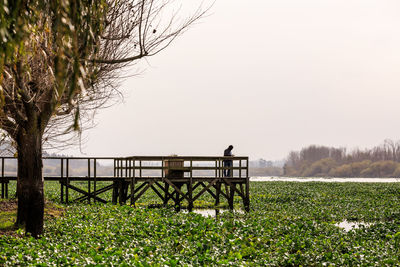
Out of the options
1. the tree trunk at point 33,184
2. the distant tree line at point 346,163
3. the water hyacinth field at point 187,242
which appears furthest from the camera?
the distant tree line at point 346,163

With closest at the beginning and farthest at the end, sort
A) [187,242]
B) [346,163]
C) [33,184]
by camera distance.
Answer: [187,242] < [33,184] < [346,163]

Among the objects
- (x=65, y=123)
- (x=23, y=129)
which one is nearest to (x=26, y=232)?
(x=23, y=129)

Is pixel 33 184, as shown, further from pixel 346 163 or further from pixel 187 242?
pixel 346 163

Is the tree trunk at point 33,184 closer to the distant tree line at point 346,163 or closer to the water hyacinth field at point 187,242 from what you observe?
the water hyacinth field at point 187,242

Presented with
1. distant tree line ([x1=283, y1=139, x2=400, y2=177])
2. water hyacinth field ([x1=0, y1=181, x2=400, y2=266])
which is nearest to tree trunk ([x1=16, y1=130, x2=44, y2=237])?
water hyacinth field ([x1=0, y1=181, x2=400, y2=266])

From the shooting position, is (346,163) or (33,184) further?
(346,163)

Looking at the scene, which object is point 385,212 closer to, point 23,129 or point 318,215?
point 318,215

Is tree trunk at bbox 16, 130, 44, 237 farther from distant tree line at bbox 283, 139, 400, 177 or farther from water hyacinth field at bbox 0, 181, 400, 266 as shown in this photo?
distant tree line at bbox 283, 139, 400, 177

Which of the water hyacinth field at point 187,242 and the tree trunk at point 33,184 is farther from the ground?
the tree trunk at point 33,184

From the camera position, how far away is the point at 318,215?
2359cm

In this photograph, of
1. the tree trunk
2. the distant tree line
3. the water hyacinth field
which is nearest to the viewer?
the water hyacinth field

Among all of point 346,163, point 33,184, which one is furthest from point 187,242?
point 346,163

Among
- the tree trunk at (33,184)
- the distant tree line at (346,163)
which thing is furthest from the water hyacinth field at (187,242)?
the distant tree line at (346,163)

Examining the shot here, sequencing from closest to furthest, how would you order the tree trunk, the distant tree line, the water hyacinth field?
the water hyacinth field < the tree trunk < the distant tree line
